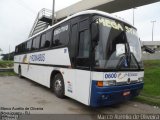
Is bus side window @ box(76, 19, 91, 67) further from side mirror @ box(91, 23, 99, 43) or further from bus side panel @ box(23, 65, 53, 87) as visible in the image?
bus side panel @ box(23, 65, 53, 87)

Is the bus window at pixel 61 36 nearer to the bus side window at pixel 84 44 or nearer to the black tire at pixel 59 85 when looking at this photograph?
the bus side window at pixel 84 44

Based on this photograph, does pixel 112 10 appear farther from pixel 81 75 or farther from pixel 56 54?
pixel 81 75

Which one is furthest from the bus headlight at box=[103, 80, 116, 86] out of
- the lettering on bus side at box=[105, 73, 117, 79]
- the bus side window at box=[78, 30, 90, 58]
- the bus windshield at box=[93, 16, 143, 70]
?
the bus side window at box=[78, 30, 90, 58]

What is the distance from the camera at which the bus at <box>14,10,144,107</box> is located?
5871 mm

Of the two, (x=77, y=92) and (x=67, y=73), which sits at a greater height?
(x=67, y=73)

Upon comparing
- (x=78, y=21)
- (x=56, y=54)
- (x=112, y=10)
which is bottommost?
(x=56, y=54)

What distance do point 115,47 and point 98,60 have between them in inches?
31.3

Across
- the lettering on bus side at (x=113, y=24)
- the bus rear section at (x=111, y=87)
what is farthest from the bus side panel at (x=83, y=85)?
the lettering on bus side at (x=113, y=24)

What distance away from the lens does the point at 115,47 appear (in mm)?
6230

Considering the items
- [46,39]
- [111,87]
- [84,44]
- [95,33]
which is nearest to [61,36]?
[46,39]

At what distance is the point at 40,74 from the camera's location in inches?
415

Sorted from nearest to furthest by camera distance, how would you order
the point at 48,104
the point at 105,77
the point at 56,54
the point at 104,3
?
the point at 105,77 → the point at 48,104 → the point at 56,54 → the point at 104,3

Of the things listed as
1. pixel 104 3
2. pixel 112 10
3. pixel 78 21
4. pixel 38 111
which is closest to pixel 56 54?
pixel 78 21

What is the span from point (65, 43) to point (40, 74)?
351 cm
